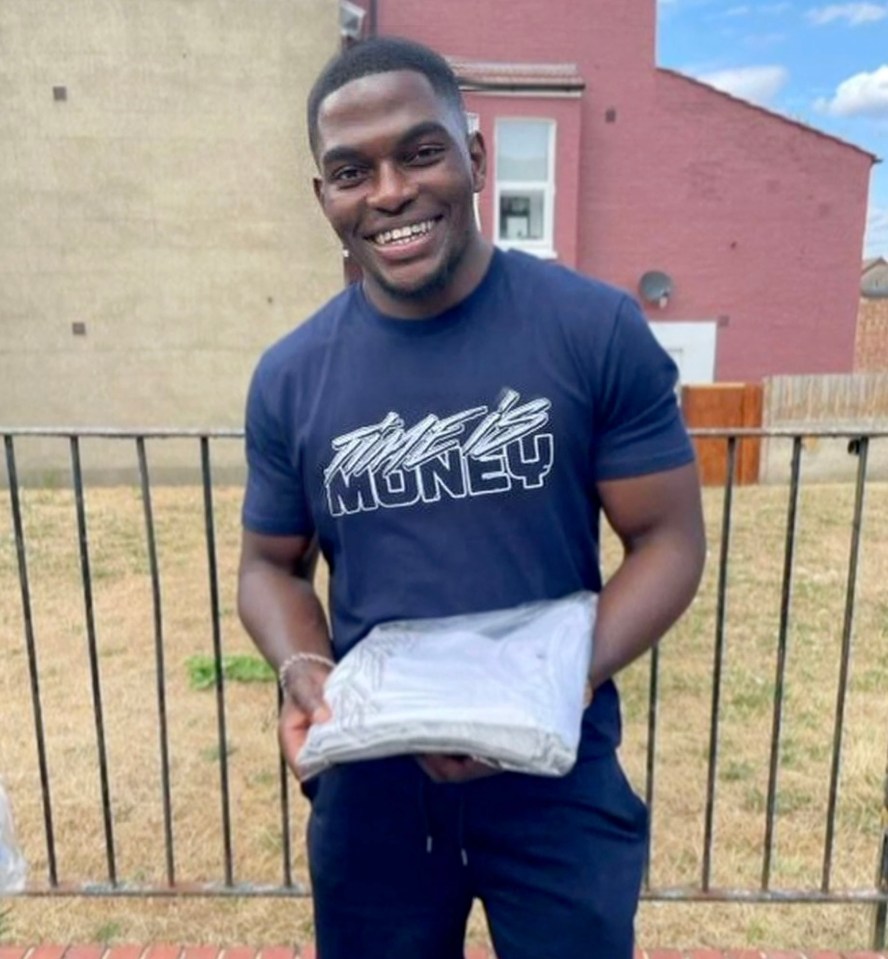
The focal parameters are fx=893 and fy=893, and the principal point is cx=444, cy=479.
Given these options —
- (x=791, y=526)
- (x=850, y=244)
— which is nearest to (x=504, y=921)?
(x=791, y=526)

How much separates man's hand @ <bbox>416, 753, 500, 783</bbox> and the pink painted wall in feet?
37.1

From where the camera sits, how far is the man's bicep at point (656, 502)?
4.29 ft

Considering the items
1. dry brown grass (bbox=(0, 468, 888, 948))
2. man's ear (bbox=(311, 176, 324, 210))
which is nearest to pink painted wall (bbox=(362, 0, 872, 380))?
dry brown grass (bbox=(0, 468, 888, 948))

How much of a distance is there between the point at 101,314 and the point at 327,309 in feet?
31.8

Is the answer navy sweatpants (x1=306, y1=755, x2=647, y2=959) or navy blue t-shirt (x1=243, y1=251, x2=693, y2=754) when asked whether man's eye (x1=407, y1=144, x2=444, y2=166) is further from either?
navy sweatpants (x1=306, y1=755, x2=647, y2=959)

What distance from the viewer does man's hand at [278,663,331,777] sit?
4.41 feet

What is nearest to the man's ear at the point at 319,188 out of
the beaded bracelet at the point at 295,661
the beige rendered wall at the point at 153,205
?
the beaded bracelet at the point at 295,661

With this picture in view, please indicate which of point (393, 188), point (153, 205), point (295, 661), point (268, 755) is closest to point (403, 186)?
point (393, 188)

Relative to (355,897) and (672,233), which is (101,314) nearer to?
(672,233)

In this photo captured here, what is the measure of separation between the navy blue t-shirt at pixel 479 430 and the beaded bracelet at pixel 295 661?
11 cm

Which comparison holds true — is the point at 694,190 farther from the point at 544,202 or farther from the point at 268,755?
the point at 268,755

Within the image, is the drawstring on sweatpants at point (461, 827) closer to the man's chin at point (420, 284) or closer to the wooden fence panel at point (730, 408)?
the man's chin at point (420, 284)

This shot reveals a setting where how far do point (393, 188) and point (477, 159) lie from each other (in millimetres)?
189

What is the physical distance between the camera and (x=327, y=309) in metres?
1.42
